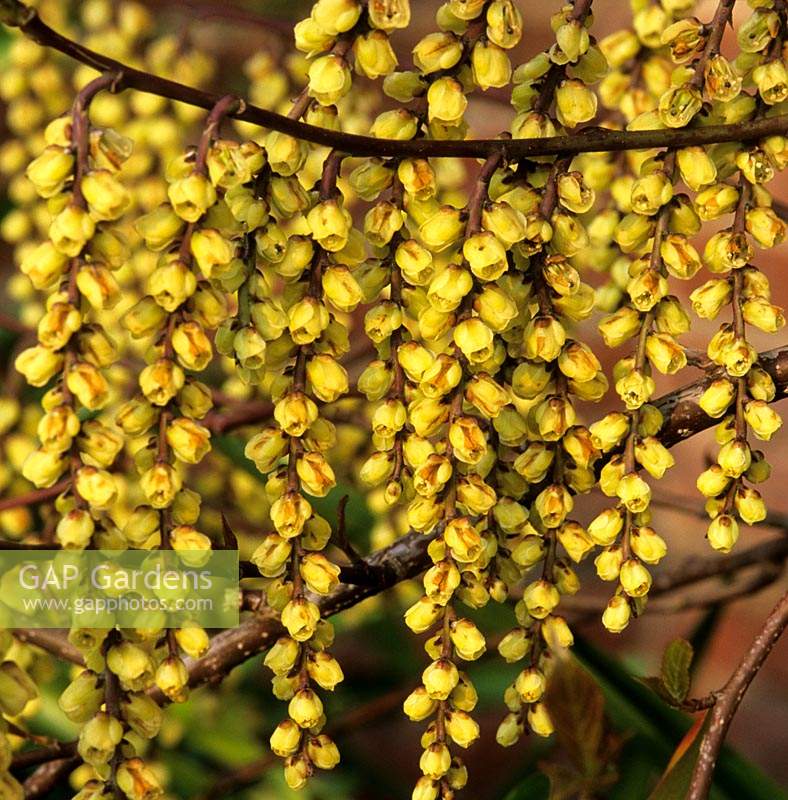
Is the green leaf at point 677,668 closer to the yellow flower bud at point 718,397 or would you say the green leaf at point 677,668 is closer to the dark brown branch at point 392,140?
the yellow flower bud at point 718,397

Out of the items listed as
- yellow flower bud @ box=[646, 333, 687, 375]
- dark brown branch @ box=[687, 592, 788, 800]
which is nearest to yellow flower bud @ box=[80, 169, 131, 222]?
yellow flower bud @ box=[646, 333, 687, 375]

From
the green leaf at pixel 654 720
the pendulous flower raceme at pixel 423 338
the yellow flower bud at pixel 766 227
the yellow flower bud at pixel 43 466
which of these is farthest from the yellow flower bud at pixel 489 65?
the green leaf at pixel 654 720

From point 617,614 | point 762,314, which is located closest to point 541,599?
point 617,614

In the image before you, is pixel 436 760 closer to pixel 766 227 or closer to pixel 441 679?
pixel 441 679

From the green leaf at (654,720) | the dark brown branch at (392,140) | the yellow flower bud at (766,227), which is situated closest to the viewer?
the dark brown branch at (392,140)

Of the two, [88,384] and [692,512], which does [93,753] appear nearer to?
[88,384]

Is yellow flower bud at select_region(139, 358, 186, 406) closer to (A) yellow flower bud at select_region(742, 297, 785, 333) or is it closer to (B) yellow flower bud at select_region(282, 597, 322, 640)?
(B) yellow flower bud at select_region(282, 597, 322, 640)

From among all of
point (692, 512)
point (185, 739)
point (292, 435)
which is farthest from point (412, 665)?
point (292, 435)
